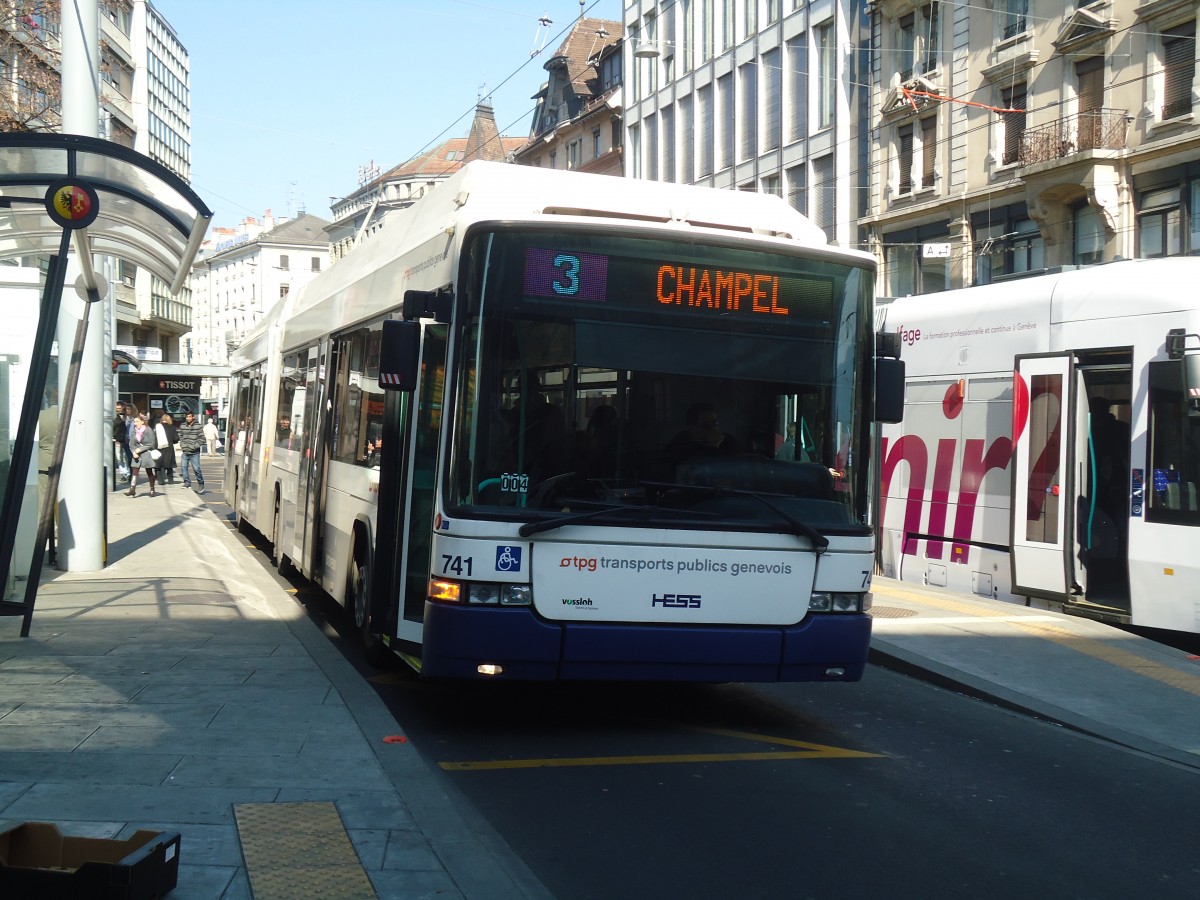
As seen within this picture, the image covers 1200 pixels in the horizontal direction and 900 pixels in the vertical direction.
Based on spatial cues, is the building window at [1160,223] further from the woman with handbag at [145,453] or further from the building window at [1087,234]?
the woman with handbag at [145,453]

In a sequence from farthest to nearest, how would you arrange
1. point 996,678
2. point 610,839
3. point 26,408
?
point 996,678, point 26,408, point 610,839

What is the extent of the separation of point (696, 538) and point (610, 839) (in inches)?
79.7

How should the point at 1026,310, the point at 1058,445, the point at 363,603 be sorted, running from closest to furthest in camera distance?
the point at 363,603, the point at 1058,445, the point at 1026,310

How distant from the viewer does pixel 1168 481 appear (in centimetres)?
1126

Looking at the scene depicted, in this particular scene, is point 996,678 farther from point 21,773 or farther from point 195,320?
point 195,320

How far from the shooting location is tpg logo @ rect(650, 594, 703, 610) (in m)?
7.23

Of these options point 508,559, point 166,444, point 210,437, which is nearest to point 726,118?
point 166,444

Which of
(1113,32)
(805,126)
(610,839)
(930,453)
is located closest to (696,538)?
(610,839)

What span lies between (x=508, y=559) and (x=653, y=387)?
1176 millimetres

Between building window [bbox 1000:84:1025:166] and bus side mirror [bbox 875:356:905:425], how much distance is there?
2676 centimetres

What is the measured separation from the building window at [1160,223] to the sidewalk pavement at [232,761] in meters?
23.0

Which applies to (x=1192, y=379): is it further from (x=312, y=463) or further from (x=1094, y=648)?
(x=312, y=463)

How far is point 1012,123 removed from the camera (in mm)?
32969

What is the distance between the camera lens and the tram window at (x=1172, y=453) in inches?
437
